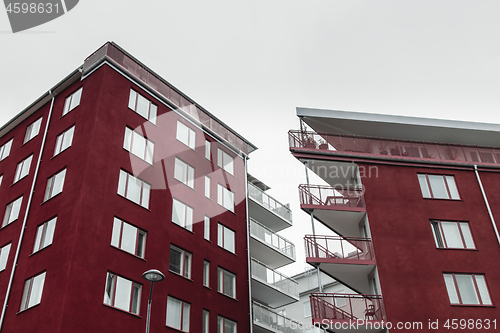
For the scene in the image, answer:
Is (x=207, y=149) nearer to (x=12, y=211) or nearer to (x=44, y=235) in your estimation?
(x=12, y=211)

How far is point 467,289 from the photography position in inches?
945

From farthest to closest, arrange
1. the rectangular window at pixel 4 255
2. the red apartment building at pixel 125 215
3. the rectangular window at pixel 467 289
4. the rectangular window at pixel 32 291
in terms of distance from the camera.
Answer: the rectangular window at pixel 4 255, the rectangular window at pixel 467 289, the red apartment building at pixel 125 215, the rectangular window at pixel 32 291

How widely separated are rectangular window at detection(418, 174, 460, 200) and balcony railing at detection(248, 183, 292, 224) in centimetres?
1264

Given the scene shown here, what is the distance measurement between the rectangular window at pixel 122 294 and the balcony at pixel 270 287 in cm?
975

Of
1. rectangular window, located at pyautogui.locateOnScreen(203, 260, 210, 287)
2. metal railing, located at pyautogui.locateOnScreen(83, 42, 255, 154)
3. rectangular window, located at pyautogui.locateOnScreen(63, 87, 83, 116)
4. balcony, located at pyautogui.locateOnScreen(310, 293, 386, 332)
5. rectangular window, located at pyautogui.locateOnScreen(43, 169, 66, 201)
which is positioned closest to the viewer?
balcony, located at pyautogui.locateOnScreen(310, 293, 386, 332)

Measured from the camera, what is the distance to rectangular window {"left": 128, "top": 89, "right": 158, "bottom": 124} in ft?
97.6

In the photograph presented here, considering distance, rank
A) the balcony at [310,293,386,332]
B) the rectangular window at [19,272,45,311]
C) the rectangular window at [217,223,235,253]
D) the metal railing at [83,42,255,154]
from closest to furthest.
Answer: the rectangular window at [19,272,45,311]
the balcony at [310,293,386,332]
the metal railing at [83,42,255,154]
the rectangular window at [217,223,235,253]

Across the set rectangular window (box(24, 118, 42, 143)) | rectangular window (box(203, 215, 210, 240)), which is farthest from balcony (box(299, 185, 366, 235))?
rectangular window (box(24, 118, 42, 143))

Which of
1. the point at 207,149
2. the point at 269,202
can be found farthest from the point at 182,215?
the point at 269,202

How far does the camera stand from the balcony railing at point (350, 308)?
22875 mm

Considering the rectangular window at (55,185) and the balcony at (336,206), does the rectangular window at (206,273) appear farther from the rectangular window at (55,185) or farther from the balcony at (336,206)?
the rectangular window at (55,185)

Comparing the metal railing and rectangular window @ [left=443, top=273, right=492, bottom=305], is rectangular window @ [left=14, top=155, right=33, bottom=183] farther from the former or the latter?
rectangular window @ [left=443, top=273, right=492, bottom=305]

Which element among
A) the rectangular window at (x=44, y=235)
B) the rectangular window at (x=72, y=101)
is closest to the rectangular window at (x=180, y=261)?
the rectangular window at (x=44, y=235)

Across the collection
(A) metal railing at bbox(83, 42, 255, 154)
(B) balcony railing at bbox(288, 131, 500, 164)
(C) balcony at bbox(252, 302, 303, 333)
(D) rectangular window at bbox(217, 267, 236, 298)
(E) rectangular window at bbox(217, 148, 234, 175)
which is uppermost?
(A) metal railing at bbox(83, 42, 255, 154)
